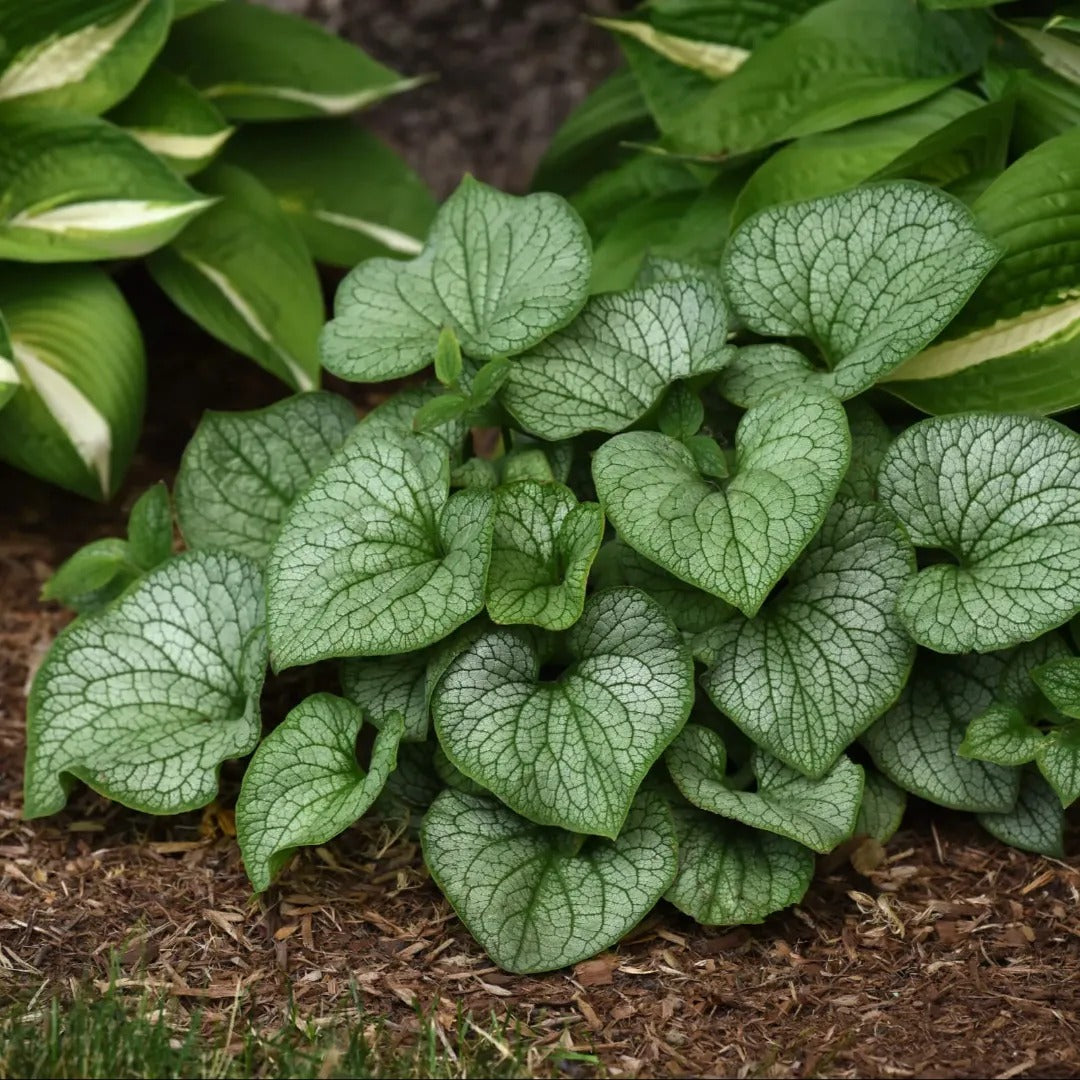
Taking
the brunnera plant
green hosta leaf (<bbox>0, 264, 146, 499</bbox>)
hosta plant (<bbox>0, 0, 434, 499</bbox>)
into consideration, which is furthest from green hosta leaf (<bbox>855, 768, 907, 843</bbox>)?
green hosta leaf (<bbox>0, 264, 146, 499</bbox>)

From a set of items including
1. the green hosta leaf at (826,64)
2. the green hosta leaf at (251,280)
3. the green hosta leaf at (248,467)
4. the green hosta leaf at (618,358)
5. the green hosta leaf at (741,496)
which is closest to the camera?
the green hosta leaf at (741,496)

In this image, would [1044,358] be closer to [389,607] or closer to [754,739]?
[754,739]

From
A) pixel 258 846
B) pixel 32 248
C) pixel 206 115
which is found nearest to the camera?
pixel 258 846

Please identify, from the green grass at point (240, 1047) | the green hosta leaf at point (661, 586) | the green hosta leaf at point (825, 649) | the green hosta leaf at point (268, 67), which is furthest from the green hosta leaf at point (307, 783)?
the green hosta leaf at point (268, 67)

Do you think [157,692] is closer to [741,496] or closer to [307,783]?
[307,783]

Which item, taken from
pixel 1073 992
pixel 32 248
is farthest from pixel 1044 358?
pixel 32 248

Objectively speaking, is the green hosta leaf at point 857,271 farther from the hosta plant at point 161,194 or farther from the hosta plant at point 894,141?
the hosta plant at point 161,194

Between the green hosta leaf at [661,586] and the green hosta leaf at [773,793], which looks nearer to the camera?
the green hosta leaf at [773,793]
